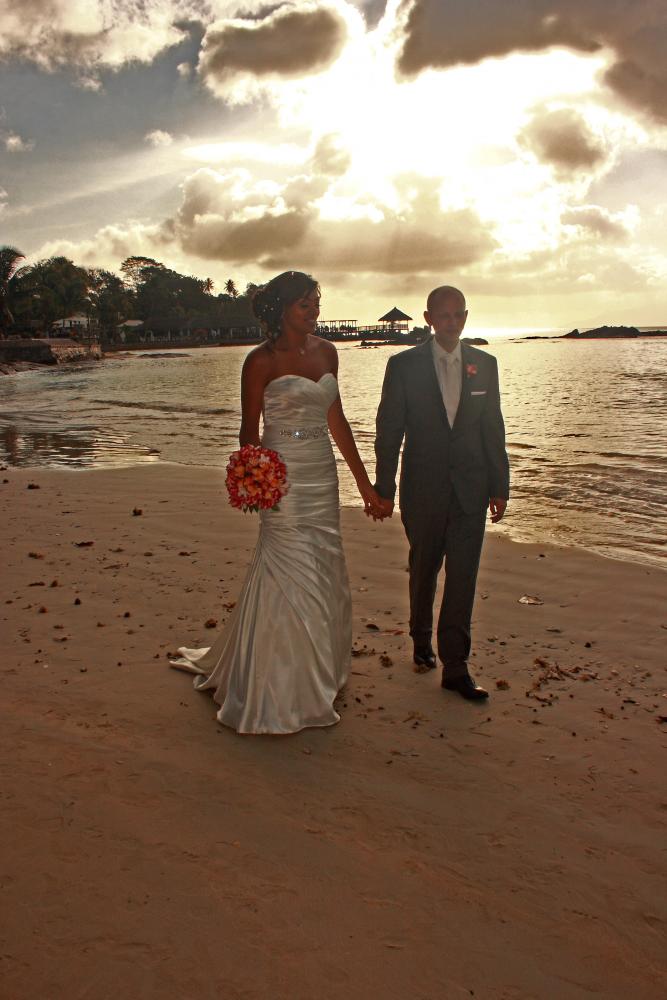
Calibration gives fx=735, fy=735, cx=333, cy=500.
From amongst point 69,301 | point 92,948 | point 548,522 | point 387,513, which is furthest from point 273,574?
point 69,301

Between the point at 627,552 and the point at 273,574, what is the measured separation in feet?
17.0

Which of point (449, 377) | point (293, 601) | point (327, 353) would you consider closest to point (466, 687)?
point (293, 601)

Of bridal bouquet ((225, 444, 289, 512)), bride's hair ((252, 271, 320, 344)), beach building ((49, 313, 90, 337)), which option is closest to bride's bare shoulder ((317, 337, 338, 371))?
bride's hair ((252, 271, 320, 344))

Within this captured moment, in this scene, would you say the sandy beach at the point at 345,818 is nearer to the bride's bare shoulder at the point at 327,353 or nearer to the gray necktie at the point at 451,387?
the gray necktie at the point at 451,387

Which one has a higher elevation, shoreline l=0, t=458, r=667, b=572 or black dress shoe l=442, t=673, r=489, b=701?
black dress shoe l=442, t=673, r=489, b=701

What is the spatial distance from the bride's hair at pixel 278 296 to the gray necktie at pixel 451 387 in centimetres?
102

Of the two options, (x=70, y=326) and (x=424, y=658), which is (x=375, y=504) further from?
(x=70, y=326)

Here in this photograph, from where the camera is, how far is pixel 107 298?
369 feet

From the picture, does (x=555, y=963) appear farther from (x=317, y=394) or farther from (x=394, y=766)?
(x=317, y=394)

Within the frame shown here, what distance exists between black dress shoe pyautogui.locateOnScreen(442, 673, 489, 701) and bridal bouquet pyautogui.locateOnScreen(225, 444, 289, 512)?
1.56 metres

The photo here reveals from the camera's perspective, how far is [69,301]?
9650cm

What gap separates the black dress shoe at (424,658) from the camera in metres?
4.91

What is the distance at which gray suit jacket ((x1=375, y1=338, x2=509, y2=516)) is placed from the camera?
180 inches

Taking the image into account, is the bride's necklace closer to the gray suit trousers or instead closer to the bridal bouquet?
the bridal bouquet
